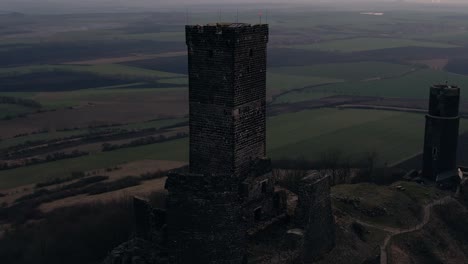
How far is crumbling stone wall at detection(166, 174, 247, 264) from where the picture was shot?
762 inches

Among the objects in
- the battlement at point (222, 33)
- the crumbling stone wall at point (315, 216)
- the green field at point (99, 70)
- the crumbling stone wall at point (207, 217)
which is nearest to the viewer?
the crumbling stone wall at point (207, 217)

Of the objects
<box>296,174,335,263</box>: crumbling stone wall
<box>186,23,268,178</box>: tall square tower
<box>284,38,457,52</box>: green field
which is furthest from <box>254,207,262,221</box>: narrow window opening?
<box>284,38,457,52</box>: green field

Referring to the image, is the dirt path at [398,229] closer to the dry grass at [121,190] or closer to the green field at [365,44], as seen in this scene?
the dry grass at [121,190]

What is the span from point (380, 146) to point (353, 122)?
1193 centimetres

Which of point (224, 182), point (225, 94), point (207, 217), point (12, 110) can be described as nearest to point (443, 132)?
point (225, 94)

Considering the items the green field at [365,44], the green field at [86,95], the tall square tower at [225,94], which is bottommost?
the green field at [86,95]

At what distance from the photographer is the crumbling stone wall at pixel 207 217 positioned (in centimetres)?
1934

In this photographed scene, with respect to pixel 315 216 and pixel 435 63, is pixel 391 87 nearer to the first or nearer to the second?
pixel 435 63

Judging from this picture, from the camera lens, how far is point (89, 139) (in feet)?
197

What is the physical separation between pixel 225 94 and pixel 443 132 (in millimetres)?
25938

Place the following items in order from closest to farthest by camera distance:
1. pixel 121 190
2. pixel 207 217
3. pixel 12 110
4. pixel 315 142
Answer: pixel 207 217, pixel 121 190, pixel 315 142, pixel 12 110

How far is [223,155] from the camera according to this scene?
21.2m

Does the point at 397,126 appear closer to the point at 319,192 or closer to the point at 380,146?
the point at 380,146

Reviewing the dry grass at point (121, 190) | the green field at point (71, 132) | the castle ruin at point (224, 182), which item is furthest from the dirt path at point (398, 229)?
the green field at point (71, 132)
